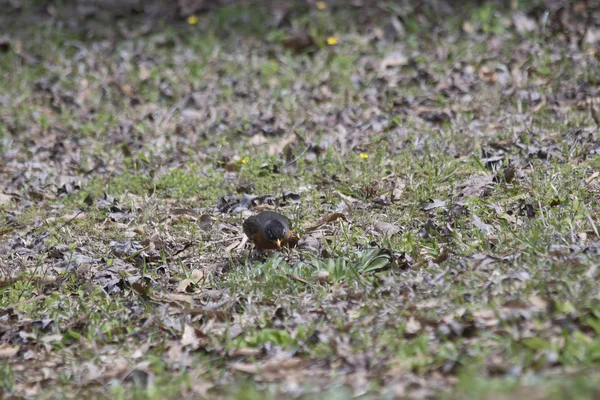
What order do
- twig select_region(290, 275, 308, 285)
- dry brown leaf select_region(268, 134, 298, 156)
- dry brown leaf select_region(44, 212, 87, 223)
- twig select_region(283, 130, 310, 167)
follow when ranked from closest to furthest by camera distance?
twig select_region(290, 275, 308, 285), dry brown leaf select_region(44, 212, 87, 223), twig select_region(283, 130, 310, 167), dry brown leaf select_region(268, 134, 298, 156)

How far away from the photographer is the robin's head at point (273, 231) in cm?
554

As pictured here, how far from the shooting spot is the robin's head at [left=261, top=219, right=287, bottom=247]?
554cm

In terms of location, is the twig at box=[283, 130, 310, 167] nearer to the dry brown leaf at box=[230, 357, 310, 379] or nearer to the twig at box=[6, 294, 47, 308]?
the twig at box=[6, 294, 47, 308]

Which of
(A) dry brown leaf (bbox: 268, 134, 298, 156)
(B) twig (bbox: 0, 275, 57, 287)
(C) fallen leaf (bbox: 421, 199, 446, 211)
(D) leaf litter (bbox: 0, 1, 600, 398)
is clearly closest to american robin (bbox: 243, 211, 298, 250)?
(D) leaf litter (bbox: 0, 1, 600, 398)

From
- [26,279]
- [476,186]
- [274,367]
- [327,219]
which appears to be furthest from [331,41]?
[274,367]

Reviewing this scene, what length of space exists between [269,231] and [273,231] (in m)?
0.03

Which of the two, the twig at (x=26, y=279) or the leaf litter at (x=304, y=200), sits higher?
the leaf litter at (x=304, y=200)

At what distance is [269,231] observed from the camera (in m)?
5.55

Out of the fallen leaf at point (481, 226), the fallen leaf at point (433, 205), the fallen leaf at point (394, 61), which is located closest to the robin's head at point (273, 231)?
the fallen leaf at point (433, 205)

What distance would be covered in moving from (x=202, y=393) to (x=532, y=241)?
7.60ft

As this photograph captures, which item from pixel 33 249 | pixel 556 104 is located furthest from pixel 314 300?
pixel 556 104

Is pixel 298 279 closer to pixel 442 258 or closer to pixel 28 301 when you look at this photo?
pixel 442 258

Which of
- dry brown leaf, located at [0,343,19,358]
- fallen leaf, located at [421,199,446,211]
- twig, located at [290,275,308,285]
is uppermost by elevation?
fallen leaf, located at [421,199,446,211]

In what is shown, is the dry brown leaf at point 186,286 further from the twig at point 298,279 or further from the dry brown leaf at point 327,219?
the dry brown leaf at point 327,219
